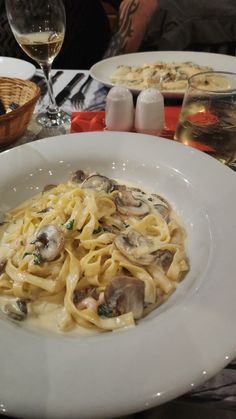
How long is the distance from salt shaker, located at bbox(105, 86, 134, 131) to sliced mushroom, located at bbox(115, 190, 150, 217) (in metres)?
0.44

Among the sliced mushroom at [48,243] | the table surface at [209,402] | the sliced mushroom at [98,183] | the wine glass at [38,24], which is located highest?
the wine glass at [38,24]

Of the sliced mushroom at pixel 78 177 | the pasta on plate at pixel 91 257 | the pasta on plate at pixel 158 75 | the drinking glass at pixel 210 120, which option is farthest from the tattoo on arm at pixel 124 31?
the pasta on plate at pixel 91 257

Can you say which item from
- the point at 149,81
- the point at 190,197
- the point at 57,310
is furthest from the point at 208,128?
the point at 57,310

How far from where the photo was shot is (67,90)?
6.84 ft

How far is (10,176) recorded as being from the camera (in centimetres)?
141

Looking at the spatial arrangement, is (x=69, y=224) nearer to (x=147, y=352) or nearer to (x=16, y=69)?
(x=147, y=352)

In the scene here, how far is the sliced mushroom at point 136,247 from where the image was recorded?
1.06 m

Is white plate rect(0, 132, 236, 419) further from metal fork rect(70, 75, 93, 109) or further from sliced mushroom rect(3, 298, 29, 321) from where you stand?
metal fork rect(70, 75, 93, 109)

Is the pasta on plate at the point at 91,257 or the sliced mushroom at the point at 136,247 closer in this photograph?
the pasta on plate at the point at 91,257

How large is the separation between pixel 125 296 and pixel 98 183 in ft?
1.87

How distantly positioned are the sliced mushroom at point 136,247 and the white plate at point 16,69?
1.25 metres

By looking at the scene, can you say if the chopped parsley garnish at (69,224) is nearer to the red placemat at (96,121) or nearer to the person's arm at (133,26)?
the red placemat at (96,121)

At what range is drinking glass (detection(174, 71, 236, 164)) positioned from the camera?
135 centimetres

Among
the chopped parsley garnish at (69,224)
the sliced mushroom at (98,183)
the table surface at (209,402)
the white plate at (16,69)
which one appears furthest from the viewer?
the white plate at (16,69)
